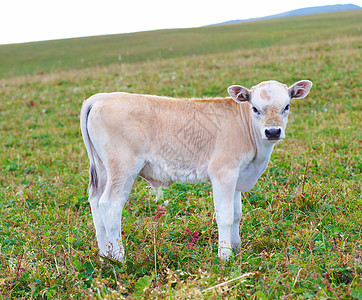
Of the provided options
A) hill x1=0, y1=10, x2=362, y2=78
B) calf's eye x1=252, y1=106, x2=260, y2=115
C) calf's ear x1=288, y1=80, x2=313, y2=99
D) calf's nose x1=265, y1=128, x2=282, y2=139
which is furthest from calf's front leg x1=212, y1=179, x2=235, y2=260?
hill x1=0, y1=10, x2=362, y2=78

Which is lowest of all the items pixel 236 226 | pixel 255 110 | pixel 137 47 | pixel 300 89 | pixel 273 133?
pixel 236 226

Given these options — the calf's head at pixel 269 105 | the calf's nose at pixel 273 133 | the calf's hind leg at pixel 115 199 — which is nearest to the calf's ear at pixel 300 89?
the calf's head at pixel 269 105

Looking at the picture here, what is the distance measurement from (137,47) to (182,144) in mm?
36925

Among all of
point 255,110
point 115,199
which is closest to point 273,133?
point 255,110

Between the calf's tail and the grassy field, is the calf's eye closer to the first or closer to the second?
the grassy field

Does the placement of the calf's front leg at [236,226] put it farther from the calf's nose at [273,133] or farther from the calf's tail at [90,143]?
the calf's tail at [90,143]

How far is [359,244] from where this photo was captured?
4363 mm

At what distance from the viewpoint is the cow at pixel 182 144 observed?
4.52 metres

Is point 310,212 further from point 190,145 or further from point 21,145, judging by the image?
point 21,145

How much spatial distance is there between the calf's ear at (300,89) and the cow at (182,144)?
0.5 inches

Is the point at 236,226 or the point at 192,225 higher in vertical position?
the point at 236,226

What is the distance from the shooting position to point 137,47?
3984 centimetres

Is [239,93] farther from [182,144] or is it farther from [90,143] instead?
[90,143]

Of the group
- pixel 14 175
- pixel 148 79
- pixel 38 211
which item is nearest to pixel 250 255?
pixel 38 211
